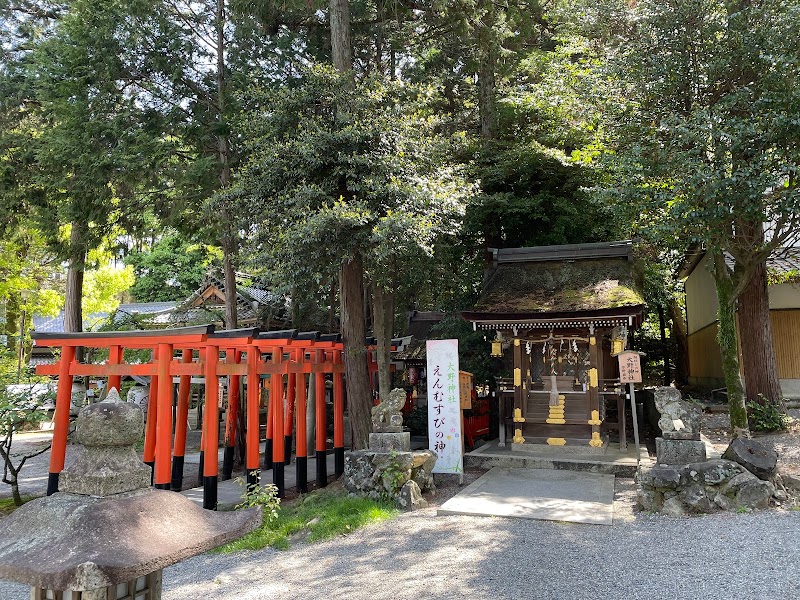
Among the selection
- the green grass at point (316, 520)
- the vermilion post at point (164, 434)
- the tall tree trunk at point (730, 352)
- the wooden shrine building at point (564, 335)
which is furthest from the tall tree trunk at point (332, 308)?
the tall tree trunk at point (730, 352)

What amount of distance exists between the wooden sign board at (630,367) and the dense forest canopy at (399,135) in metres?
1.53

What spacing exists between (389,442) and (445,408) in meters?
1.35

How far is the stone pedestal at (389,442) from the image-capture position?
882 cm

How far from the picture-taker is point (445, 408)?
9.70m

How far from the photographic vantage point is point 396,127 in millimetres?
9750

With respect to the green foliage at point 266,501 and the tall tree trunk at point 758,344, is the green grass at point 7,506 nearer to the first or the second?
the green foliage at point 266,501

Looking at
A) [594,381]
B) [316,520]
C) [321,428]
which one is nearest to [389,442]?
[316,520]

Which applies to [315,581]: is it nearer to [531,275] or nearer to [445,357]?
[445,357]

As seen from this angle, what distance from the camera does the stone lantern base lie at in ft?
8.41

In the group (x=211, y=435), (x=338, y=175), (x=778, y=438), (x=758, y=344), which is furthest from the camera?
Answer: (x=758, y=344)

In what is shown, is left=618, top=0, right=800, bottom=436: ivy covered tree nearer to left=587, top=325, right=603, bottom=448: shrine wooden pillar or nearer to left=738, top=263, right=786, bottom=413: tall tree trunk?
left=587, top=325, right=603, bottom=448: shrine wooden pillar

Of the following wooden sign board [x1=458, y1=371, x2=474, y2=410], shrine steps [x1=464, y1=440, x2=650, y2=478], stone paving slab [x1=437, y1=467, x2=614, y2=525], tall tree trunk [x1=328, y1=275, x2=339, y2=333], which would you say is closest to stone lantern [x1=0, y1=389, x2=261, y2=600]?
Result: stone paving slab [x1=437, y1=467, x2=614, y2=525]

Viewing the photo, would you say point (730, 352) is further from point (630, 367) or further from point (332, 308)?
point (332, 308)

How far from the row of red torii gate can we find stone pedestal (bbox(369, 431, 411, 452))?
1.80 meters
